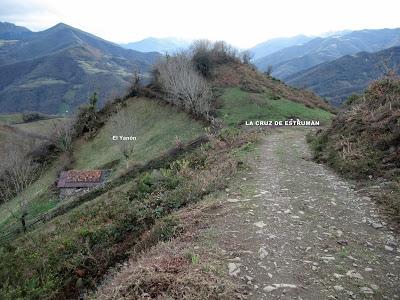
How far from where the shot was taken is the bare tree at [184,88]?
50.8 meters

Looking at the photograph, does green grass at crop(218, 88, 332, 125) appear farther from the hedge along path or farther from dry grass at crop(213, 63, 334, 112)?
the hedge along path

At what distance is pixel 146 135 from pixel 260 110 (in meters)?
15.8

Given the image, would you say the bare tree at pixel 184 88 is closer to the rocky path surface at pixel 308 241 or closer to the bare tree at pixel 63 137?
the bare tree at pixel 63 137

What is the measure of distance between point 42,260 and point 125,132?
35763mm

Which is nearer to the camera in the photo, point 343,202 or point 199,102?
point 343,202

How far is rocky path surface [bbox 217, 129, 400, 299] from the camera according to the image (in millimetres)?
7719

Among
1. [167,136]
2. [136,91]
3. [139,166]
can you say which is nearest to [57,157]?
[136,91]

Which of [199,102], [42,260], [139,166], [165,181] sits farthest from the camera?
[199,102]

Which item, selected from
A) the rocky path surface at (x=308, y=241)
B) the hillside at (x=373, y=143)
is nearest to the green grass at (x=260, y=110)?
the hillside at (x=373, y=143)

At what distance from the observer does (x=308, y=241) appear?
962 cm

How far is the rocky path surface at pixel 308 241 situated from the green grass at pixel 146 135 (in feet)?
97.2

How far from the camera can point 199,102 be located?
50.7 metres

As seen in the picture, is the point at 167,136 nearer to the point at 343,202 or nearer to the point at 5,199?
the point at 5,199

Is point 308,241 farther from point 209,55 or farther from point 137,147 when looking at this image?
point 209,55
